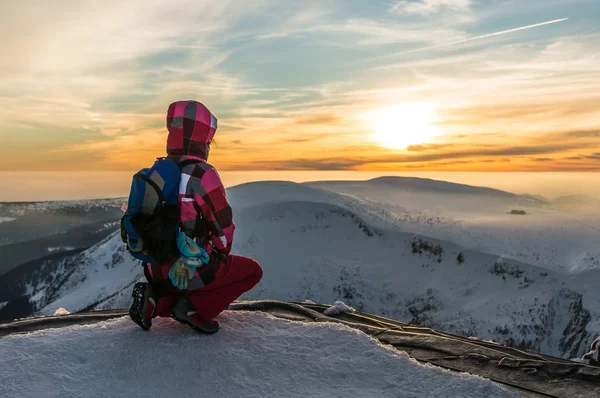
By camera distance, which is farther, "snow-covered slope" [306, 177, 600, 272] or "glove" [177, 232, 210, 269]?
"snow-covered slope" [306, 177, 600, 272]

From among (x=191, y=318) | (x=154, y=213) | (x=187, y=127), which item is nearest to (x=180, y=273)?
(x=191, y=318)

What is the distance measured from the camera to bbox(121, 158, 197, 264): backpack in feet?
13.3

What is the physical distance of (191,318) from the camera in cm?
429

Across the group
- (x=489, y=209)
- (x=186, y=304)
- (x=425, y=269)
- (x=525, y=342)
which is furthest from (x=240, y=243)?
(x=489, y=209)

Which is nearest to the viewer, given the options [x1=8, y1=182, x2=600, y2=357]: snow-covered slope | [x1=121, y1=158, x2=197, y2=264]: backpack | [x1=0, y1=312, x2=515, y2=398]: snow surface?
[x1=0, y1=312, x2=515, y2=398]: snow surface

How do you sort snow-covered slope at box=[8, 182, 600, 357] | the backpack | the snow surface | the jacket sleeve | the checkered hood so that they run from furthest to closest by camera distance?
1. snow-covered slope at box=[8, 182, 600, 357]
2. the checkered hood
3. the jacket sleeve
4. the backpack
5. the snow surface

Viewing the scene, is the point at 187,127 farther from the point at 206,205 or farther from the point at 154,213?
the point at 154,213

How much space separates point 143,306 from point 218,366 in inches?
44.5

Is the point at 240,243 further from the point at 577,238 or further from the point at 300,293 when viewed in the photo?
the point at 577,238

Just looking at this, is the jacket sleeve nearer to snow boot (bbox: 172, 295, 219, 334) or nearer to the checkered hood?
the checkered hood

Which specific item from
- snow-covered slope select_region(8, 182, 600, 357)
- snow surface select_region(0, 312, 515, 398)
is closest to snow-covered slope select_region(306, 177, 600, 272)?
snow-covered slope select_region(8, 182, 600, 357)

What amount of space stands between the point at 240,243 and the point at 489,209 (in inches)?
994

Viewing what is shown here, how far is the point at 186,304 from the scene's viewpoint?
14.3 ft

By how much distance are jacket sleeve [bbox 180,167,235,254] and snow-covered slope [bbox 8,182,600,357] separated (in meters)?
16.7
